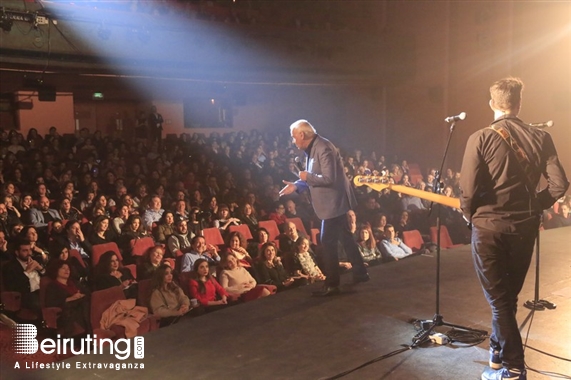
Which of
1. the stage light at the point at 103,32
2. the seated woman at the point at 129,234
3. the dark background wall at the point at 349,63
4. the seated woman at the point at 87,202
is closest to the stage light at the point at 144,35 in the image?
the dark background wall at the point at 349,63

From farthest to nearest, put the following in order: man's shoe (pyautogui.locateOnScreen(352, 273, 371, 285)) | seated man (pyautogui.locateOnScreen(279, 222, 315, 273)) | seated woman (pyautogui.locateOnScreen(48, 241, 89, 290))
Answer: seated man (pyautogui.locateOnScreen(279, 222, 315, 273))
seated woman (pyautogui.locateOnScreen(48, 241, 89, 290))
man's shoe (pyautogui.locateOnScreen(352, 273, 371, 285))

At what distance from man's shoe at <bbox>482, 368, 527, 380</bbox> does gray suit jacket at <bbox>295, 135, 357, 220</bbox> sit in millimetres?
1590

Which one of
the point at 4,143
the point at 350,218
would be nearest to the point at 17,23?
the point at 4,143

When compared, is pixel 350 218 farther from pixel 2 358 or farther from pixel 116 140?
pixel 116 140

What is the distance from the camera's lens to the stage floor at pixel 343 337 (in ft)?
8.70

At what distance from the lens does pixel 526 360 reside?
2658 millimetres

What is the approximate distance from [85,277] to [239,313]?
6.56 feet

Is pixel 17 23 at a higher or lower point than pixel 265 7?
lower

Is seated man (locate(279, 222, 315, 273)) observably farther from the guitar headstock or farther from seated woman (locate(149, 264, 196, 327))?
the guitar headstock

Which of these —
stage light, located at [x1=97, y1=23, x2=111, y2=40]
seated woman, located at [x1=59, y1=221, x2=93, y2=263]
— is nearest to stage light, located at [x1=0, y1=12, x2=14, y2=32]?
stage light, located at [x1=97, y1=23, x2=111, y2=40]

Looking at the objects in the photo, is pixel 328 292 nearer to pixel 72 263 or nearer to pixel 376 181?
pixel 376 181

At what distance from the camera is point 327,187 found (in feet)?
12.4

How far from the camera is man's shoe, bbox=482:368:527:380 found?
233 cm

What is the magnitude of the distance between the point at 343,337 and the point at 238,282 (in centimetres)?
201
